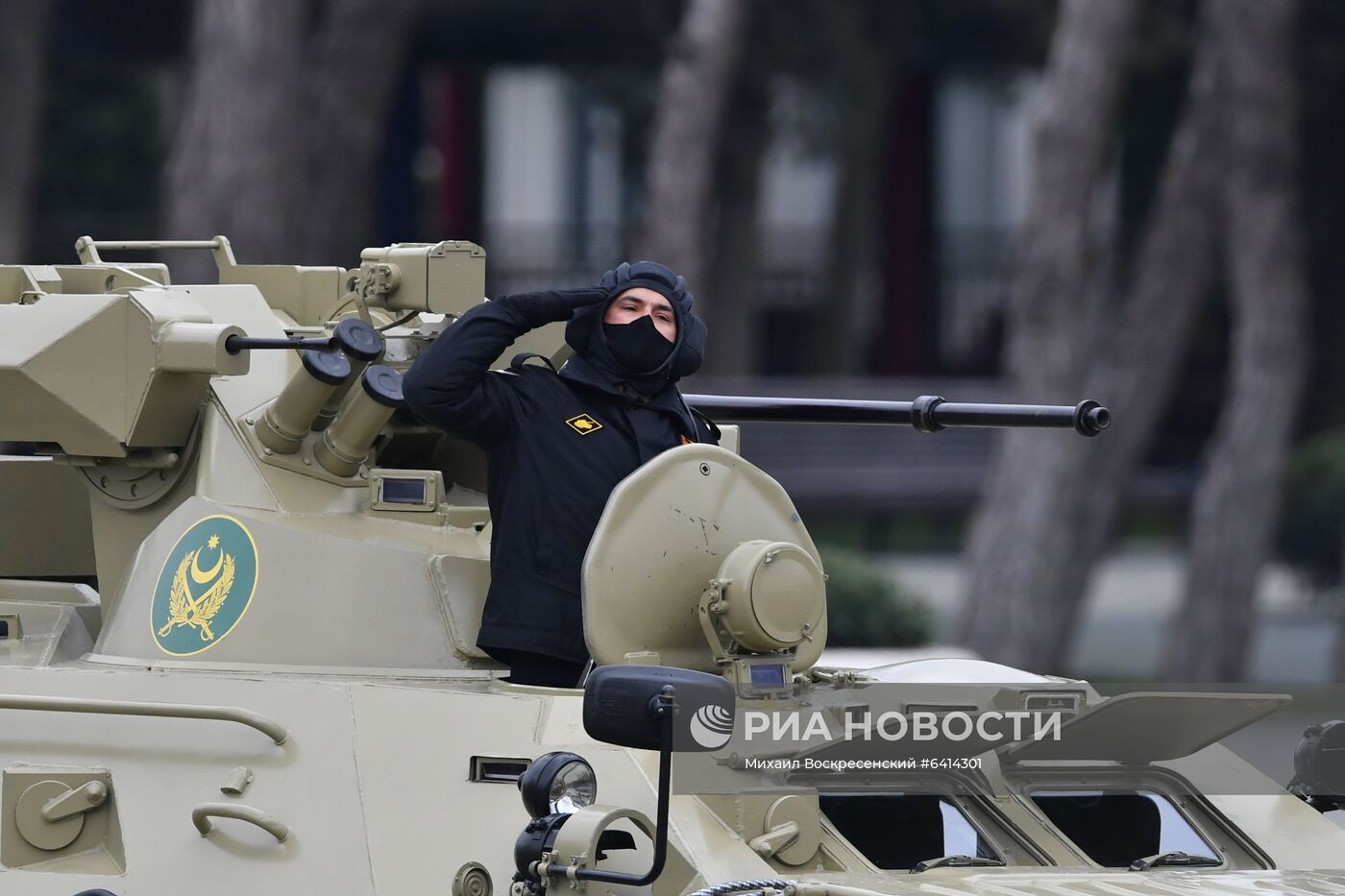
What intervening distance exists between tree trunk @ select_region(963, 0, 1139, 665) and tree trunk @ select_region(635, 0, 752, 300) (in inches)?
102

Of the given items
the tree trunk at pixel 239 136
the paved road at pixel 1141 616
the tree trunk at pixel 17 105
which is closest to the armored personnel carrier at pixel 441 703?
the tree trunk at pixel 239 136

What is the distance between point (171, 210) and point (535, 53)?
813cm

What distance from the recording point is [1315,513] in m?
20.1

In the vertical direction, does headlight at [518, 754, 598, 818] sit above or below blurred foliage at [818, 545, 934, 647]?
above

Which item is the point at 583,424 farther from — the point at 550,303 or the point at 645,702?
the point at 645,702

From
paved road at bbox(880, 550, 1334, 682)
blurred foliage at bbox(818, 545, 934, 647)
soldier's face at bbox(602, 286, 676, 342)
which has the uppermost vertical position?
soldier's face at bbox(602, 286, 676, 342)

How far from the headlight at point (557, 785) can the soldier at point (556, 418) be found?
2.42 ft

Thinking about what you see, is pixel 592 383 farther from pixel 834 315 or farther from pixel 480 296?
pixel 834 315

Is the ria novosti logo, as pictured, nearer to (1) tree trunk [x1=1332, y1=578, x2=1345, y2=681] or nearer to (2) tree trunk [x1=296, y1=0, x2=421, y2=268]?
(2) tree trunk [x1=296, y1=0, x2=421, y2=268]

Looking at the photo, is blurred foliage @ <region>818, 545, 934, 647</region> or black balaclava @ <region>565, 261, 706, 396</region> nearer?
black balaclava @ <region>565, 261, 706, 396</region>

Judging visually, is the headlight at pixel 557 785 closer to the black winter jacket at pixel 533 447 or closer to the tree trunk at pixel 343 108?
the black winter jacket at pixel 533 447

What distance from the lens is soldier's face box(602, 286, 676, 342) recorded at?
6445mm

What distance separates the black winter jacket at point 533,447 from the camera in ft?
20.1

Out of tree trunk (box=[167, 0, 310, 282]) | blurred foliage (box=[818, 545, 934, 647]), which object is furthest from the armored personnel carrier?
blurred foliage (box=[818, 545, 934, 647])
